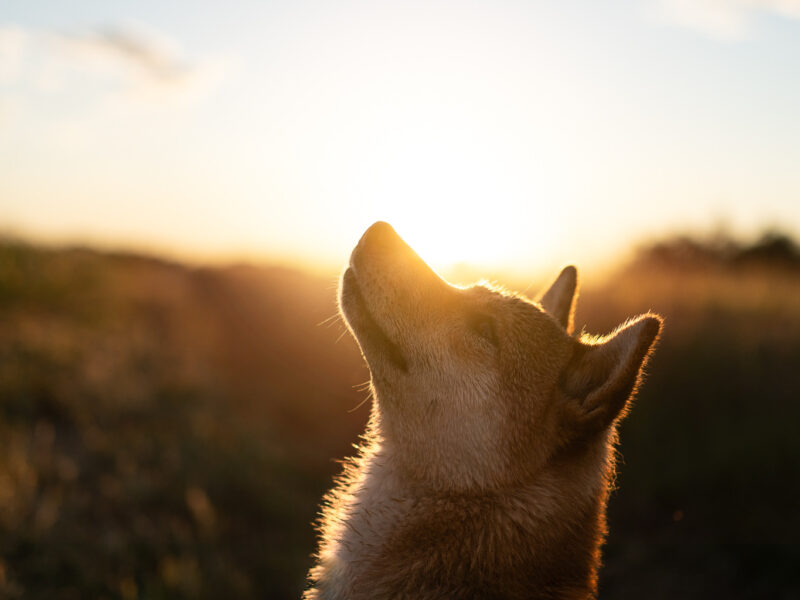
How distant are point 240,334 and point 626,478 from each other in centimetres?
922

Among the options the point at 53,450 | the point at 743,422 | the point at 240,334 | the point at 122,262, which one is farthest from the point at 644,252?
the point at 122,262

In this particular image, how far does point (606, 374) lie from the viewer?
272cm

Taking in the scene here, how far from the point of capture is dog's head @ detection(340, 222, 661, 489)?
9.39 feet

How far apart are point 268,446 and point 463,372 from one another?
608cm

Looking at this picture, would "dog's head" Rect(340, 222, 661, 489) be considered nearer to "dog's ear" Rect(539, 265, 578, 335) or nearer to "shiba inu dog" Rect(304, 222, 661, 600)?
"shiba inu dog" Rect(304, 222, 661, 600)

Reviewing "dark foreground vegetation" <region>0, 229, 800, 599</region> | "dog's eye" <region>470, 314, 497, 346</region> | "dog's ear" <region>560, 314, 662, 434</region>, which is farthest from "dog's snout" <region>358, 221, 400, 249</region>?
"dog's ear" <region>560, 314, 662, 434</region>

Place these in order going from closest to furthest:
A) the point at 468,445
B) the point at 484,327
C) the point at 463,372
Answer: the point at 468,445 < the point at 463,372 < the point at 484,327

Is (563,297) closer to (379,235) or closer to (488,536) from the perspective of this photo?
(379,235)

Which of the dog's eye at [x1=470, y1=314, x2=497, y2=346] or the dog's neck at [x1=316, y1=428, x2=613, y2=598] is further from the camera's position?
the dog's eye at [x1=470, y1=314, x2=497, y2=346]

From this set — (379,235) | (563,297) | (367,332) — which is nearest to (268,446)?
(563,297)

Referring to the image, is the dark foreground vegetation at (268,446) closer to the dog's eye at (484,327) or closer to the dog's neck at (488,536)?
the dog's eye at (484,327)

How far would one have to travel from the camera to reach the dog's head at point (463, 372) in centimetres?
286

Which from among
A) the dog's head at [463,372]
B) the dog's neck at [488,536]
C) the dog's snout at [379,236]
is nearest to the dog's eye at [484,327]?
the dog's head at [463,372]

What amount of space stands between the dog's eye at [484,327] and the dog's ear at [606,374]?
0.37 metres
